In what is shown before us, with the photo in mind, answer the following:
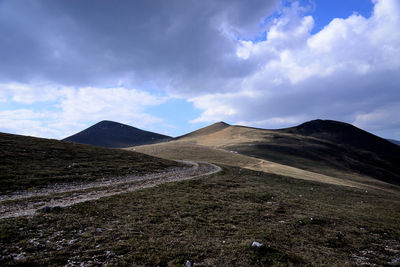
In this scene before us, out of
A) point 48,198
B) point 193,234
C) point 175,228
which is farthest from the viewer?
point 48,198

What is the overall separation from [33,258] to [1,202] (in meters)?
11.9

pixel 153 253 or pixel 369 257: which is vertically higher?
pixel 153 253

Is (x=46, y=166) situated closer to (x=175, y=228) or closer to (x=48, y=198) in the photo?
(x=48, y=198)

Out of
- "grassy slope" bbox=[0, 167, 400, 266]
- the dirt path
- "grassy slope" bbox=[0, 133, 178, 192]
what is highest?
"grassy slope" bbox=[0, 133, 178, 192]

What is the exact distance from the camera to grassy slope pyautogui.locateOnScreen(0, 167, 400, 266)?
355 inches

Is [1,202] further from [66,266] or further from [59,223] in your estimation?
[66,266]

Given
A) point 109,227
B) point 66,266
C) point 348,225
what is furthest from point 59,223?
point 348,225

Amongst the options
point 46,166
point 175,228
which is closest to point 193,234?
point 175,228

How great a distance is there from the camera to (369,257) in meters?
11.1

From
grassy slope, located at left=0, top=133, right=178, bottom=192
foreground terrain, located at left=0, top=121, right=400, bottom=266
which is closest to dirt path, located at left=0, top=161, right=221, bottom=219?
foreground terrain, located at left=0, top=121, right=400, bottom=266

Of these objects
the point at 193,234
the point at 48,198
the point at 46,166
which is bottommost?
the point at 193,234

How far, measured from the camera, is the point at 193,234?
38.0 ft

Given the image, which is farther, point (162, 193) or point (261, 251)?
point (162, 193)

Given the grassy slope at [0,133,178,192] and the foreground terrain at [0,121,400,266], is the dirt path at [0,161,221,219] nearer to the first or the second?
the foreground terrain at [0,121,400,266]
